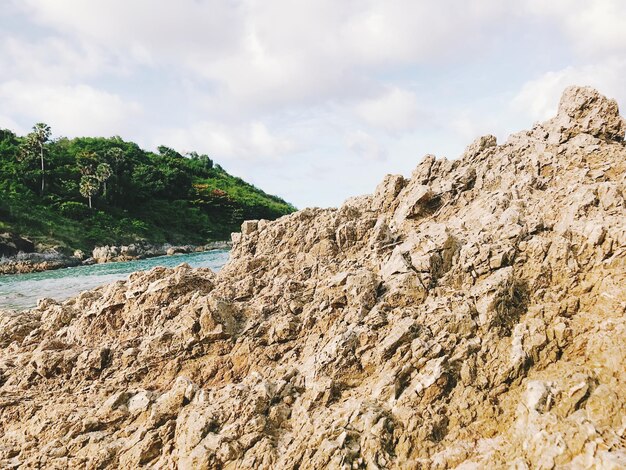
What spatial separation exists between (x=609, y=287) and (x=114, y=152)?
112394mm

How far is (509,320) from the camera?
10.0 meters

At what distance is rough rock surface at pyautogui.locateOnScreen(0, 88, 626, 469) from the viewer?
8.26m

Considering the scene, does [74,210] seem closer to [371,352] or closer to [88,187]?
[88,187]

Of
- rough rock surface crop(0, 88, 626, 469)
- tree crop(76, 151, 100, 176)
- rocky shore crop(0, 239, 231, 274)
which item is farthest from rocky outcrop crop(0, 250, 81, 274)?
rough rock surface crop(0, 88, 626, 469)

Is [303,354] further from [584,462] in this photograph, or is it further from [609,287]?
[609,287]

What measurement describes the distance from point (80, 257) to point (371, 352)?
71.2 metres

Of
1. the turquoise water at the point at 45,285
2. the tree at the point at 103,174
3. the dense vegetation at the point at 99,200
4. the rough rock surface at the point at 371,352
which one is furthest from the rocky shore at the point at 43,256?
the rough rock surface at the point at 371,352

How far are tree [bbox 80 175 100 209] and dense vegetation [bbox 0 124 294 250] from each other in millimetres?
176

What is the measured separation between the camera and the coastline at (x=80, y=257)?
6316 cm

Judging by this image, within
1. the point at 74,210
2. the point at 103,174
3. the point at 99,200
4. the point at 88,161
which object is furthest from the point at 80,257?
the point at 88,161

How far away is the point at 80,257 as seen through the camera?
71.2 meters

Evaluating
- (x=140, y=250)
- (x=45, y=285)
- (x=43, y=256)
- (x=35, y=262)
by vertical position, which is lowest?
(x=45, y=285)

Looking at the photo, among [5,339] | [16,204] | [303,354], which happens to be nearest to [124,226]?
[16,204]

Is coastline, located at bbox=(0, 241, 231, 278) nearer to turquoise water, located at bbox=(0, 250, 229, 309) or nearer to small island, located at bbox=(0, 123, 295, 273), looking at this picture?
small island, located at bbox=(0, 123, 295, 273)
